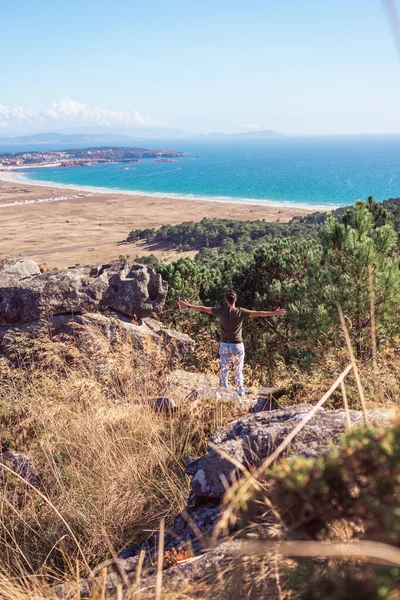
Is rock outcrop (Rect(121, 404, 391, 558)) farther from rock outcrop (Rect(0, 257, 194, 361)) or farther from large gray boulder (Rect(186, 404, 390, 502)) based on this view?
rock outcrop (Rect(0, 257, 194, 361))

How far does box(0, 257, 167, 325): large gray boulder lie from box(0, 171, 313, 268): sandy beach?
1597 inches

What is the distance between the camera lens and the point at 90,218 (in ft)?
→ 294

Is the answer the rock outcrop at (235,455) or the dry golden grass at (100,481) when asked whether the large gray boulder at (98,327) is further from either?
the rock outcrop at (235,455)

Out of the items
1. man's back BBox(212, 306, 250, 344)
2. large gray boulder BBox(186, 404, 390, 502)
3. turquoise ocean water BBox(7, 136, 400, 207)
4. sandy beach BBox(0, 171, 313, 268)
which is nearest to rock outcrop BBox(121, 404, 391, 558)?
large gray boulder BBox(186, 404, 390, 502)

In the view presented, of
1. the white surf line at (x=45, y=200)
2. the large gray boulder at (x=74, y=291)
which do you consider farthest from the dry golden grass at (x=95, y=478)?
the white surf line at (x=45, y=200)

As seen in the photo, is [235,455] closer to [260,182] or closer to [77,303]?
[77,303]

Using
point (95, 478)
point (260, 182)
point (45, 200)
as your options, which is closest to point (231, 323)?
point (95, 478)

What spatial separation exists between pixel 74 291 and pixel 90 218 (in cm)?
8300

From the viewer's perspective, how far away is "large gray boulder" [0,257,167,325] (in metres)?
10.1

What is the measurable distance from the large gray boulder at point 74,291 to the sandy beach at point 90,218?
4055cm

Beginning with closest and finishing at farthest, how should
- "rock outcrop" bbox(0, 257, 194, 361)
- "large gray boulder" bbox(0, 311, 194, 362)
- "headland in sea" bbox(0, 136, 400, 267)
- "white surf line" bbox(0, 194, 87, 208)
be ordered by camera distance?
1. "large gray boulder" bbox(0, 311, 194, 362)
2. "rock outcrop" bbox(0, 257, 194, 361)
3. "headland in sea" bbox(0, 136, 400, 267)
4. "white surf line" bbox(0, 194, 87, 208)

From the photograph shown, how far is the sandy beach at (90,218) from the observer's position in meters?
61.1

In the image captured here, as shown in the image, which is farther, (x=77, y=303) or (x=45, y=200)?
(x=45, y=200)

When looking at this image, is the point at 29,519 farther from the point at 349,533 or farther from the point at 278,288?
the point at 278,288
